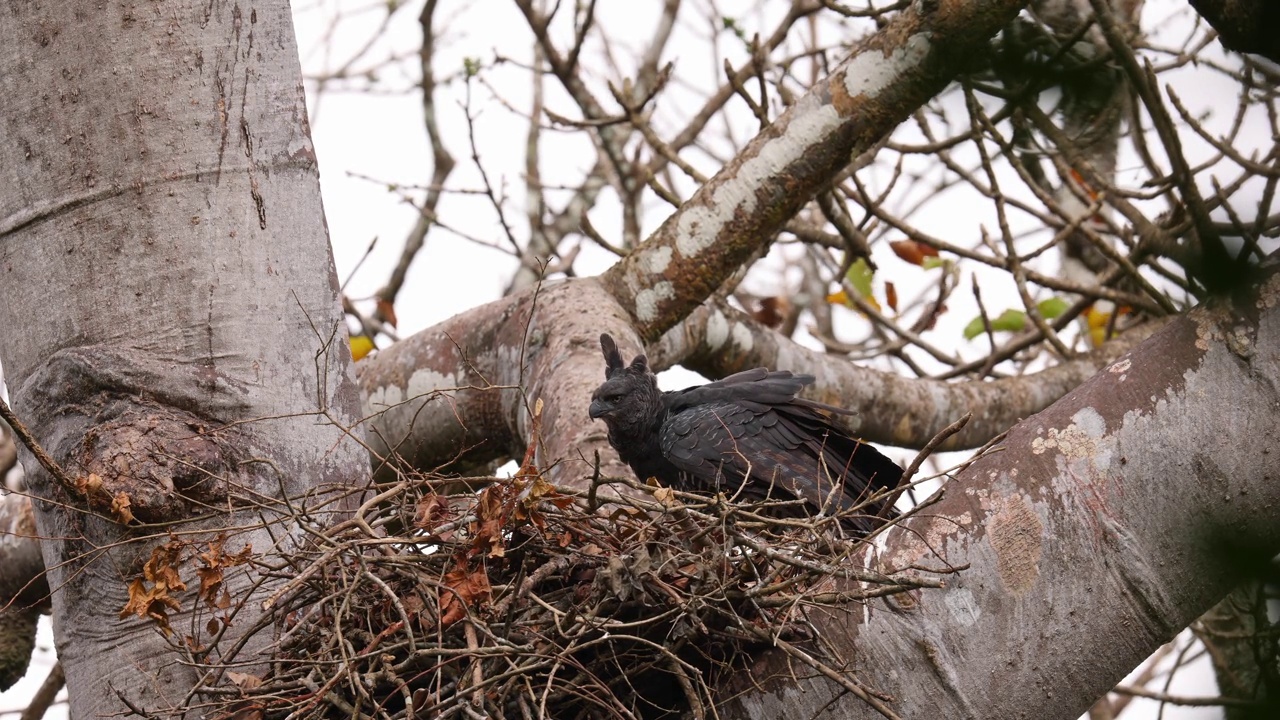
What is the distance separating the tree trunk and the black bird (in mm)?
1341

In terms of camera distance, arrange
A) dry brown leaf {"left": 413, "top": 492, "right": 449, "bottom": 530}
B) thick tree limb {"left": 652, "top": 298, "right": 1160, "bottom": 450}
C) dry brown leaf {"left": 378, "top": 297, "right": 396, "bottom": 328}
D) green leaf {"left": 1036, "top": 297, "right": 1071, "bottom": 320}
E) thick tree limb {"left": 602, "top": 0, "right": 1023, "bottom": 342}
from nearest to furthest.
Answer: dry brown leaf {"left": 413, "top": 492, "right": 449, "bottom": 530}, thick tree limb {"left": 602, "top": 0, "right": 1023, "bottom": 342}, thick tree limb {"left": 652, "top": 298, "right": 1160, "bottom": 450}, green leaf {"left": 1036, "top": 297, "right": 1071, "bottom": 320}, dry brown leaf {"left": 378, "top": 297, "right": 396, "bottom": 328}

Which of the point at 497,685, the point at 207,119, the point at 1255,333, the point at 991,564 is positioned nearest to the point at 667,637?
the point at 497,685

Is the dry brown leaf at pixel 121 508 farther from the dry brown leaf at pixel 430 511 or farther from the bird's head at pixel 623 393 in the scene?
Result: the bird's head at pixel 623 393

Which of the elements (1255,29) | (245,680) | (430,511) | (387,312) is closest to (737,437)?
(430,511)

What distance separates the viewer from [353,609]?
2.78 m

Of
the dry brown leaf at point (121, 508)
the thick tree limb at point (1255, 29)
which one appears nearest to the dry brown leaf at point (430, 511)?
the dry brown leaf at point (121, 508)

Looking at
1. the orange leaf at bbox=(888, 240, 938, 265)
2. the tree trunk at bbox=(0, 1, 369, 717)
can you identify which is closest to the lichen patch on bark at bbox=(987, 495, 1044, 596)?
the tree trunk at bbox=(0, 1, 369, 717)

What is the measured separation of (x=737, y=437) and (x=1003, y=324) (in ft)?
10.3

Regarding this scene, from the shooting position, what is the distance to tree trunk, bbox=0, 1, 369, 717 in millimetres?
2977

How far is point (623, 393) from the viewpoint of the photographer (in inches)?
168

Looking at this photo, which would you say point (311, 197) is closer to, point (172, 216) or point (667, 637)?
point (172, 216)

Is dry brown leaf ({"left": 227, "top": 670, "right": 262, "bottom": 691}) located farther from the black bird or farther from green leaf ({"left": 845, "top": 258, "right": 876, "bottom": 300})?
green leaf ({"left": 845, "top": 258, "right": 876, "bottom": 300})

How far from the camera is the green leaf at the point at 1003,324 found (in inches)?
262

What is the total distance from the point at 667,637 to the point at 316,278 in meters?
1.54
